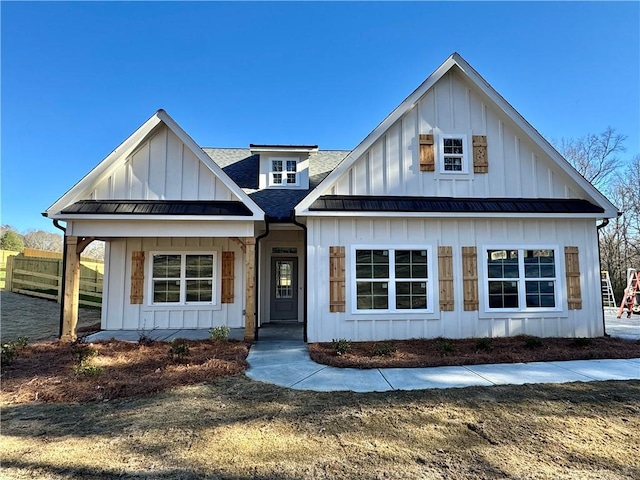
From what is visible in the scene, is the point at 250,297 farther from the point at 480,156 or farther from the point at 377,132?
the point at 480,156

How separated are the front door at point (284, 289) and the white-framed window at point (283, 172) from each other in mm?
2529

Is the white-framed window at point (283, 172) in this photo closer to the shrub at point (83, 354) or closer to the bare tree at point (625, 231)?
the shrub at point (83, 354)

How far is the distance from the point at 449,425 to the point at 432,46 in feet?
36.3

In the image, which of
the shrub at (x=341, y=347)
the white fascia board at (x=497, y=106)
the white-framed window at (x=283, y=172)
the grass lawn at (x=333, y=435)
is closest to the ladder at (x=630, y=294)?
the white fascia board at (x=497, y=106)

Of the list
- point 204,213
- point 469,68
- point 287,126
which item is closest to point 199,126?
point 287,126

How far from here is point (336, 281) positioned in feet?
27.2

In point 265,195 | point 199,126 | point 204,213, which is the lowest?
point 204,213

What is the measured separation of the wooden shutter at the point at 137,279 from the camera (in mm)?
10141

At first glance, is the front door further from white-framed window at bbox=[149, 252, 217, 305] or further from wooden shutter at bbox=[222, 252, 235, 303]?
white-framed window at bbox=[149, 252, 217, 305]

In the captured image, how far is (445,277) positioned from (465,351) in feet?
5.98

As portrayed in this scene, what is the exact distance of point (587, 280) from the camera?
28.7 ft

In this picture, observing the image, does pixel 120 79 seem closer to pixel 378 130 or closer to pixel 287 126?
pixel 287 126

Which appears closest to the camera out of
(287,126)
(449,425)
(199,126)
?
(449,425)

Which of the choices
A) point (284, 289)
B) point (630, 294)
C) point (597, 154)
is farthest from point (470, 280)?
point (597, 154)
